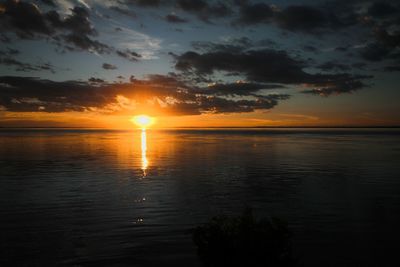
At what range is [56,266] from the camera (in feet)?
44.4

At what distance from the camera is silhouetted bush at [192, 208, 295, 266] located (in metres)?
10.7

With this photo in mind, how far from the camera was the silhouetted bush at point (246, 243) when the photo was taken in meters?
10.7

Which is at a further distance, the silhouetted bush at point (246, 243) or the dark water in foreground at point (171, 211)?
the dark water in foreground at point (171, 211)

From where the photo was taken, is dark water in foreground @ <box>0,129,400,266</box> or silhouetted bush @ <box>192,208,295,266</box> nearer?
silhouetted bush @ <box>192,208,295,266</box>

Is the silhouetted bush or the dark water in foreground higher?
the silhouetted bush

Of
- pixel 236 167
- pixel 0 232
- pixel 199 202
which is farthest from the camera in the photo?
pixel 236 167

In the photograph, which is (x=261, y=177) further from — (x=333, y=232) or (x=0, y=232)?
(x=0, y=232)

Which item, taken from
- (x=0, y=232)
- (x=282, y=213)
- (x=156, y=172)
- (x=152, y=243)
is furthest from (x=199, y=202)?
(x=156, y=172)

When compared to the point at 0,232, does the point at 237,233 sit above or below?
above

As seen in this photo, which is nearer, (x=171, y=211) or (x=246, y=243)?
(x=246, y=243)

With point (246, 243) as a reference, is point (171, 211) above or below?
below

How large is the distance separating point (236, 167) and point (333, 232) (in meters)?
27.7

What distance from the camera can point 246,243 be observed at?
10.7 meters

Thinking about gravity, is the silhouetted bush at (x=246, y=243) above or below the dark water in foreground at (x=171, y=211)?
above
